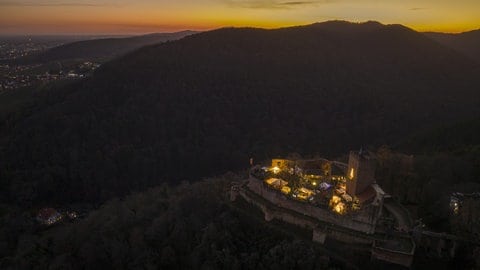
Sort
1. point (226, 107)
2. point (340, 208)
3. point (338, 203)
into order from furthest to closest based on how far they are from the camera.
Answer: point (226, 107) < point (338, 203) < point (340, 208)

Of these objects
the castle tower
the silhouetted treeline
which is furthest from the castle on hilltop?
the silhouetted treeline

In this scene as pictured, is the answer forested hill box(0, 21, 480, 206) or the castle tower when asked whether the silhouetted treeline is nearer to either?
the castle tower

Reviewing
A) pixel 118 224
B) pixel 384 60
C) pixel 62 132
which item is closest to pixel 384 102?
pixel 384 60

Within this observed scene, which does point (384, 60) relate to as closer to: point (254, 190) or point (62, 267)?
point (254, 190)

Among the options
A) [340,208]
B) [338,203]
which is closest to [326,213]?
[340,208]

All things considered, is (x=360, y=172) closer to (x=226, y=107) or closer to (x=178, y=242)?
(x=178, y=242)

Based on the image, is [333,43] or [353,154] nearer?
[353,154]
